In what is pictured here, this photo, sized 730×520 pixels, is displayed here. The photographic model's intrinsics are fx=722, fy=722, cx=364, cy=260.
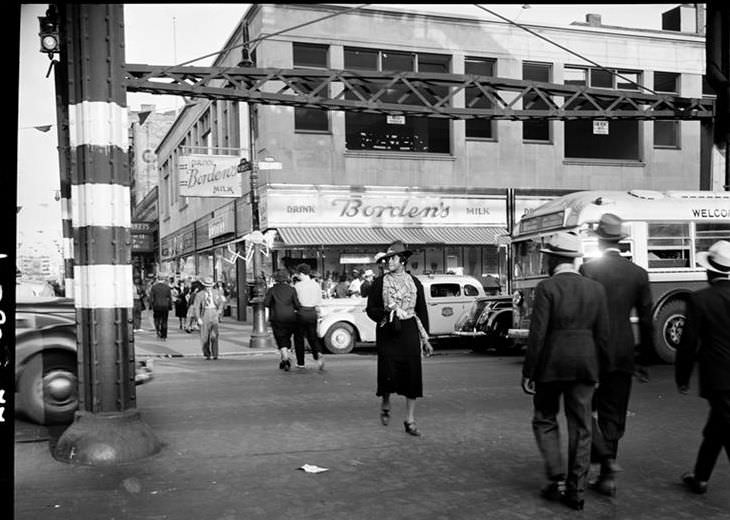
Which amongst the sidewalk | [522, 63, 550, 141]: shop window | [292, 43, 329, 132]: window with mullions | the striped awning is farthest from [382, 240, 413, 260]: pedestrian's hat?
[522, 63, 550, 141]: shop window

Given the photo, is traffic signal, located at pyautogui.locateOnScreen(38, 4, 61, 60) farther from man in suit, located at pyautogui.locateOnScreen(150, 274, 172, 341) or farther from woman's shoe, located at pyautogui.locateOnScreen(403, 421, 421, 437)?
man in suit, located at pyautogui.locateOnScreen(150, 274, 172, 341)

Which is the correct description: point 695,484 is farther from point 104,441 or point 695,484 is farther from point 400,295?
point 104,441

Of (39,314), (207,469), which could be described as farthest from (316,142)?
(207,469)

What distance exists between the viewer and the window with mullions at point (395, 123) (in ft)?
80.7

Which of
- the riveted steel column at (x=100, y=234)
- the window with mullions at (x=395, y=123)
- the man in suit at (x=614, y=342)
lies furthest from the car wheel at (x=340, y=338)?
the man in suit at (x=614, y=342)

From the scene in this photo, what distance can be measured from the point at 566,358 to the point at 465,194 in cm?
2116

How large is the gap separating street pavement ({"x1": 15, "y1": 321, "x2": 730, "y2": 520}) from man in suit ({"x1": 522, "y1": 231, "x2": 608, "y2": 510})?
300mm

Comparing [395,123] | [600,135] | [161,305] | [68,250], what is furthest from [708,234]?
[600,135]

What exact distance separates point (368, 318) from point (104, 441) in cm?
1061

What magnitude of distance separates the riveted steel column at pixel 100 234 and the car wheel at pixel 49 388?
57.5 inches

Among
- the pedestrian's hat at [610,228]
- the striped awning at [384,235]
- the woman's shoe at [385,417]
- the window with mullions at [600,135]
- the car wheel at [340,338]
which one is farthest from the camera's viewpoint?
the window with mullions at [600,135]

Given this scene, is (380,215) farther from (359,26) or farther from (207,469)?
(207,469)

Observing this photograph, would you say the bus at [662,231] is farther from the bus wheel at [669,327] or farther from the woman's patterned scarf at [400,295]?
the woman's patterned scarf at [400,295]

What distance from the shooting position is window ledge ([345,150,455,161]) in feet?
80.8
